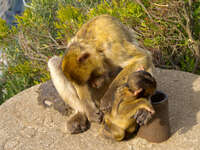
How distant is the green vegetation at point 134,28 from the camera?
3988 millimetres

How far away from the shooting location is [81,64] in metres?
2.13

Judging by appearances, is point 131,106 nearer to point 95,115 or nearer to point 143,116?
point 143,116

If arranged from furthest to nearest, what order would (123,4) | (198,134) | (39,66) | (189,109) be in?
(39,66) → (123,4) → (189,109) → (198,134)

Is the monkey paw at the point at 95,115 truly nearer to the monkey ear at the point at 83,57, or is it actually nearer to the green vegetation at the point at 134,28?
the monkey ear at the point at 83,57

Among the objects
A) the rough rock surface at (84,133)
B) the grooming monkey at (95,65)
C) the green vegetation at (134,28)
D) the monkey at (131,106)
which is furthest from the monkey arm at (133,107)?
the green vegetation at (134,28)

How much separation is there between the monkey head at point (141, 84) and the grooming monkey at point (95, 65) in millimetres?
282

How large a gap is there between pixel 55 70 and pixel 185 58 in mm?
2726

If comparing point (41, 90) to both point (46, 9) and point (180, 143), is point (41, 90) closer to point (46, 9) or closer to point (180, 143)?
point (180, 143)

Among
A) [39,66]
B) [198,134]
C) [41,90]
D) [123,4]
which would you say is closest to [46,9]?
[39,66]

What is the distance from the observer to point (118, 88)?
2.01 m

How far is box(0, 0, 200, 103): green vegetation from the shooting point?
3988 mm

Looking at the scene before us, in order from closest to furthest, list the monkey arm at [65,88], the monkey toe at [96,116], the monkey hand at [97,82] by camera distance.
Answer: the monkey hand at [97,82] → the monkey toe at [96,116] → the monkey arm at [65,88]

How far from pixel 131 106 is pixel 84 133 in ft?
2.50

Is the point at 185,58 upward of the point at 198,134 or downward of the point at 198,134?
downward
